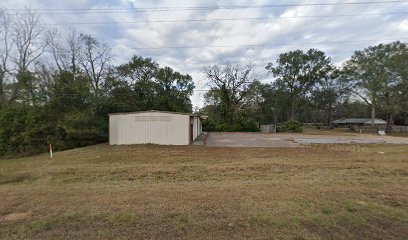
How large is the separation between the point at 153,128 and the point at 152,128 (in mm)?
73

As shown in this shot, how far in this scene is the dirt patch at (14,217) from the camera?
3301mm

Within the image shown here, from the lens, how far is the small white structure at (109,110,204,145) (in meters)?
15.3

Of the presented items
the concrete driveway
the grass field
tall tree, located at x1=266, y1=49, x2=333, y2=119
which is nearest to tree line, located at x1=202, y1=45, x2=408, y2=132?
tall tree, located at x1=266, y1=49, x2=333, y2=119

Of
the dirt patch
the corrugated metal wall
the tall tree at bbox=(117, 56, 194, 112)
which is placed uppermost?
the tall tree at bbox=(117, 56, 194, 112)

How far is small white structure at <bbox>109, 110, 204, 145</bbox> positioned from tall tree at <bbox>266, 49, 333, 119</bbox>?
1458 inches

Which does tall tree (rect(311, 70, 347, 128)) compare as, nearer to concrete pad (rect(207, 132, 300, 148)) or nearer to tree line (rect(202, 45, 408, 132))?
tree line (rect(202, 45, 408, 132))

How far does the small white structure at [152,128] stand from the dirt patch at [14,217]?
11874 millimetres

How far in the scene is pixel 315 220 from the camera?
3121mm

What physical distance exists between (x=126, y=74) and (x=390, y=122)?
147 ft

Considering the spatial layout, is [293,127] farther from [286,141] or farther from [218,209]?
[218,209]

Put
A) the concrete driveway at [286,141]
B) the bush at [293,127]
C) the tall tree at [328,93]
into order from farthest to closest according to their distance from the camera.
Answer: the tall tree at [328,93], the bush at [293,127], the concrete driveway at [286,141]

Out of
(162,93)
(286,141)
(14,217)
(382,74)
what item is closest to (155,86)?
(162,93)

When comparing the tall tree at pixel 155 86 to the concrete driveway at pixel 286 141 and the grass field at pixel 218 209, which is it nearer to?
the concrete driveway at pixel 286 141

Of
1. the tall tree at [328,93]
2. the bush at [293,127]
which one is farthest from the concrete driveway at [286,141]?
the tall tree at [328,93]
